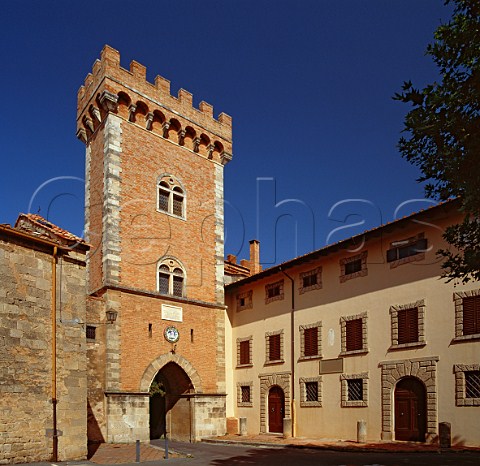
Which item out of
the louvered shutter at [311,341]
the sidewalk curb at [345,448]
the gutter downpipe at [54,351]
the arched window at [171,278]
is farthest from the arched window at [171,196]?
the gutter downpipe at [54,351]

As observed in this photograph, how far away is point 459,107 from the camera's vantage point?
35.2 ft

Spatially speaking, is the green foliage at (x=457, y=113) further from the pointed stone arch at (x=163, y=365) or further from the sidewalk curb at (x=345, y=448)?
the pointed stone arch at (x=163, y=365)

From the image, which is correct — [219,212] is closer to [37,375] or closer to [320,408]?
[320,408]

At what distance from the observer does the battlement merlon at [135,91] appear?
26578mm

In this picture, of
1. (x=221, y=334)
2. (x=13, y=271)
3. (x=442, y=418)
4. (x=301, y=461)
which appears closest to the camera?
(x=13, y=271)

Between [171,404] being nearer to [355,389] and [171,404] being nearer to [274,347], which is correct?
[274,347]

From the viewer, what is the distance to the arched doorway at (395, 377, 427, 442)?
20.9 meters

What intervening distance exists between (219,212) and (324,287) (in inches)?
303

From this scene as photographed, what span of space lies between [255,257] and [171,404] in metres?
11.4

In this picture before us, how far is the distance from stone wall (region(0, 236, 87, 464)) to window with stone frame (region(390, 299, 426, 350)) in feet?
39.4

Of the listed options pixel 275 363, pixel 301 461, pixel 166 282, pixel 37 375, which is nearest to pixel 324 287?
pixel 275 363

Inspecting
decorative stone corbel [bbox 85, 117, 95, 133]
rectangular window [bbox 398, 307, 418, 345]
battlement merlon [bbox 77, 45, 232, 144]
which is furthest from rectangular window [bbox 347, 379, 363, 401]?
decorative stone corbel [bbox 85, 117, 95, 133]

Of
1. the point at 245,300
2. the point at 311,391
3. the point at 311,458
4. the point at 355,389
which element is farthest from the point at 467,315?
the point at 245,300

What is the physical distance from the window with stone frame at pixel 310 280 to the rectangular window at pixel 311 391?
428 cm
